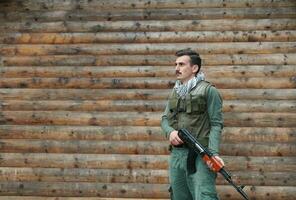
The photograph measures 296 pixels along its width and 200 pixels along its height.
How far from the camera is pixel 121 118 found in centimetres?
692

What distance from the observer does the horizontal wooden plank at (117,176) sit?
605cm

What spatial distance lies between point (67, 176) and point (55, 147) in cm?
52

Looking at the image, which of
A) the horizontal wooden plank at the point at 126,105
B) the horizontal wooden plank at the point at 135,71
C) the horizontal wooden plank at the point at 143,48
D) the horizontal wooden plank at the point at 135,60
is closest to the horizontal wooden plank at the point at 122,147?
the horizontal wooden plank at the point at 126,105

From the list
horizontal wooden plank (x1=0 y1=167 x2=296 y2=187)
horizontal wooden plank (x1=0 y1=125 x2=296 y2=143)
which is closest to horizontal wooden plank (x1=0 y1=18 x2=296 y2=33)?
horizontal wooden plank (x1=0 y1=125 x2=296 y2=143)

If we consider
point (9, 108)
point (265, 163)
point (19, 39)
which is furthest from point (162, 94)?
point (19, 39)

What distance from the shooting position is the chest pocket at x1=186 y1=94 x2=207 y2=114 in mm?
4348

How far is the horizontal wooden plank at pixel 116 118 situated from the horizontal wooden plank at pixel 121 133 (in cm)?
10

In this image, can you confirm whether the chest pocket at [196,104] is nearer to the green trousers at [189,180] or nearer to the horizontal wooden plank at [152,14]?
the green trousers at [189,180]

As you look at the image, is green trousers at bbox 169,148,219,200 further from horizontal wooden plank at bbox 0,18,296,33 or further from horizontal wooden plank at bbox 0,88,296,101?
horizontal wooden plank at bbox 0,18,296,33

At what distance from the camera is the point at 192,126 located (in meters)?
4.39

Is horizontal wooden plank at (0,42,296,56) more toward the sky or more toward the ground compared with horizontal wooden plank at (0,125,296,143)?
more toward the sky

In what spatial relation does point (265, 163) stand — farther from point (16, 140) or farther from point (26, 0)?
point (26, 0)

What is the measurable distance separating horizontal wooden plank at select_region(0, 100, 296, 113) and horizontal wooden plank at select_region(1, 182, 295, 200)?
1.29 m

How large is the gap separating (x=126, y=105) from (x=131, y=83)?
0.48m
